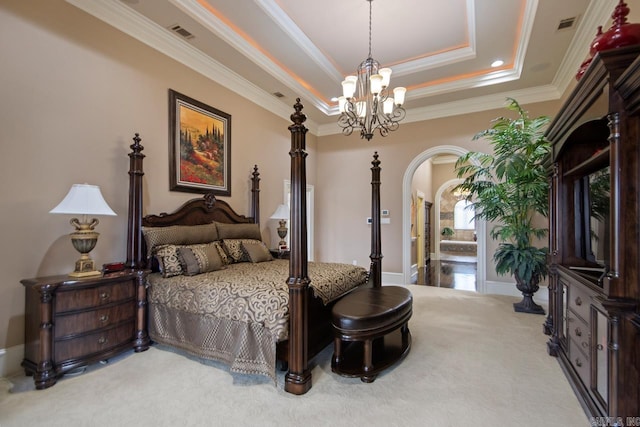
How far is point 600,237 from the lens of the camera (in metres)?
2.17

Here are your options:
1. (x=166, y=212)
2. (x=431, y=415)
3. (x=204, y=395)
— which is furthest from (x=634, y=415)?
(x=166, y=212)

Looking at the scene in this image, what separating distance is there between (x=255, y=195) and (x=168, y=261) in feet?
6.71

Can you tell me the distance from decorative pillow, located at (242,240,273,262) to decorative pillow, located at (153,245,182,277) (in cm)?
95

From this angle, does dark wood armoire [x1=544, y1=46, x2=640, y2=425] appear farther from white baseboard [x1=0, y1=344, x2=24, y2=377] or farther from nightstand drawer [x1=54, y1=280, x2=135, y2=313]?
white baseboard [x1=0, y1=344, x2=24, y2=377]

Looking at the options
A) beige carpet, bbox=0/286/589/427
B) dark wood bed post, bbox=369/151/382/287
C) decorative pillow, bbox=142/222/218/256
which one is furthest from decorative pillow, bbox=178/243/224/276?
dark wood bed post, bbox=369/151/382/287

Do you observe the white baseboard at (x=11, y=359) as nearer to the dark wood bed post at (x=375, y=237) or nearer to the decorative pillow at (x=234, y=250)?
the decorative pillow at (x=234, y=250)

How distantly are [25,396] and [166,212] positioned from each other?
198 centimetres

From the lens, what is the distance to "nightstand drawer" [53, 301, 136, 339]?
2.24 m

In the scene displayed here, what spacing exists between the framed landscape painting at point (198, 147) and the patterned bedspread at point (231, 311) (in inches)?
52.5

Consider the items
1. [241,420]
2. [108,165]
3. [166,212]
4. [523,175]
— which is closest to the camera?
[241,420]

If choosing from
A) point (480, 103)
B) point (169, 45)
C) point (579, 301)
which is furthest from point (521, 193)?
point (169, 45)

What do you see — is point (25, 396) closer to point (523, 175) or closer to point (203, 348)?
point (203, 348)

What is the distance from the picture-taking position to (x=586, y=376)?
6.30ft

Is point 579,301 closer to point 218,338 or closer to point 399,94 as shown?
point 399,94
